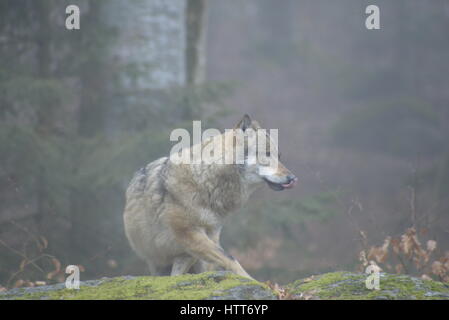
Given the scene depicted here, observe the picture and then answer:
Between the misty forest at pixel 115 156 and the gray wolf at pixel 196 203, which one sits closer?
the gray wolf at pixel 196 203

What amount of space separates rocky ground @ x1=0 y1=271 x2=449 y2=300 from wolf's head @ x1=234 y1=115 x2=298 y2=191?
1186 mm

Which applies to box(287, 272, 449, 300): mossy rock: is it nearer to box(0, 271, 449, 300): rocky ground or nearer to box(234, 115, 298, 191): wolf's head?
box(0, 271, 449, 300): rocky ground

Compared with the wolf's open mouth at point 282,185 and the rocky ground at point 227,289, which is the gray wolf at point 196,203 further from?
the rocky ground at point 227,289

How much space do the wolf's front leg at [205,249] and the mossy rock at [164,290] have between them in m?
0.61

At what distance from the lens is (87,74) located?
8914 millimetres

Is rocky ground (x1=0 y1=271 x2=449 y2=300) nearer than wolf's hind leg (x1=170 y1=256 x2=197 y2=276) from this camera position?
Yes

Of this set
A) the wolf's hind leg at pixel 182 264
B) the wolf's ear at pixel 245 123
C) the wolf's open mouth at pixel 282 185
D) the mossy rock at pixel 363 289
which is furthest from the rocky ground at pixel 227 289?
the wolf's ear at pixel 245 123

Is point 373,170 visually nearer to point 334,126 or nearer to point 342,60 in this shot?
point 334,126

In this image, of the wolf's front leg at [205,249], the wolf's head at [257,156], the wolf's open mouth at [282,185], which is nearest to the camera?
the wolf's front leg at [205,249]

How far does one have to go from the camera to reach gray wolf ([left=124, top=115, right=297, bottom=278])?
5051mm

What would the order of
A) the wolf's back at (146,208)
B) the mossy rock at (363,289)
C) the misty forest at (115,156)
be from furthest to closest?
the misty forest at (115,156)
the wolf's back at (146,208)
the mossy rock at (363,289)

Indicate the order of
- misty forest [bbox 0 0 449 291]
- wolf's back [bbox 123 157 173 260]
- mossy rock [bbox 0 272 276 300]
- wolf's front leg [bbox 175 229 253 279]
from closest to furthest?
mossy rock [bbox 0 272 276 300]
wolf's front leg [bbox 175 229 253 279]
wolf's back [bbox 123 157 173 260]
misty forest [bbox 0 0 449 291]

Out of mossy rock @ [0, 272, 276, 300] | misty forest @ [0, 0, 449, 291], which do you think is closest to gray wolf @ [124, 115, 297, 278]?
mossy rock @ [0, 272, 276, 300]

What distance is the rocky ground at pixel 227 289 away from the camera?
3869mm
